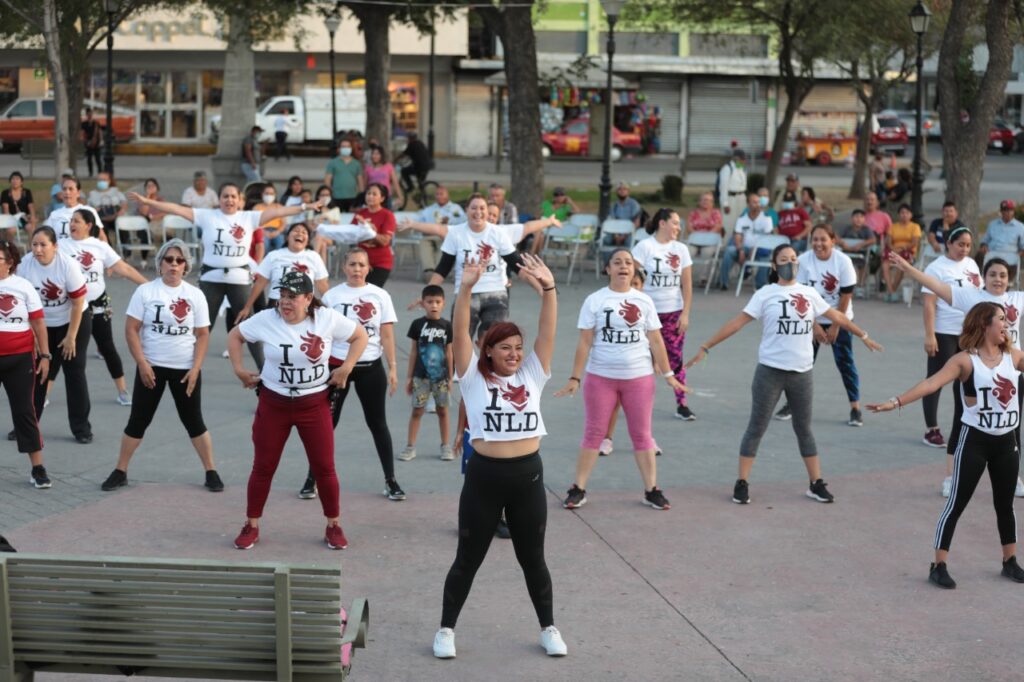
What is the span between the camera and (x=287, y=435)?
8.44m

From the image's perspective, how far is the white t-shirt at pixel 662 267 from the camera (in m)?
11.8

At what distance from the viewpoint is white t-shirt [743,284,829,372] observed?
9789 mm

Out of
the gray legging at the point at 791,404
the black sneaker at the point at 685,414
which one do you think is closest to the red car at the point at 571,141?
the black sneaker at the point at 685,414

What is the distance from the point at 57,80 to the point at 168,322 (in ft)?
51.6

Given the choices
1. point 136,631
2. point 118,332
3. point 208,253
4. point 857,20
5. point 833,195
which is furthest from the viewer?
point 833,195

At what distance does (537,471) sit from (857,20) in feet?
81.5

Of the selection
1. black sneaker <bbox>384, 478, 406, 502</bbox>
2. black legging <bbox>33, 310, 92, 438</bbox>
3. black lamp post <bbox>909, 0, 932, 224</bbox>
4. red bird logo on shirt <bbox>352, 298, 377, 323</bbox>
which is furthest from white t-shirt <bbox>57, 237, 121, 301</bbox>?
black lamp post <bbox>909, 0, 932, 224</bbox>

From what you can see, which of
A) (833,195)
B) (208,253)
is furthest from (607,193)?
(833,195)

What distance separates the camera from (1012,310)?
982 centimetres

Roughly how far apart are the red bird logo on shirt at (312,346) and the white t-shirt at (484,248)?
3.55 m

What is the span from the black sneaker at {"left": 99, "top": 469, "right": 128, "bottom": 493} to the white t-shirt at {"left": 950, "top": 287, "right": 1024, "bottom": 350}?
595 cm

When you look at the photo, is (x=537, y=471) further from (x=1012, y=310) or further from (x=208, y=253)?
(x=208, y=253)

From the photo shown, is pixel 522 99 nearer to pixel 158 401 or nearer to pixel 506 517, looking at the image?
pixel 158 401

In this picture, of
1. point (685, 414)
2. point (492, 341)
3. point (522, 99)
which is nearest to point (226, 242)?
point (685, 414)
